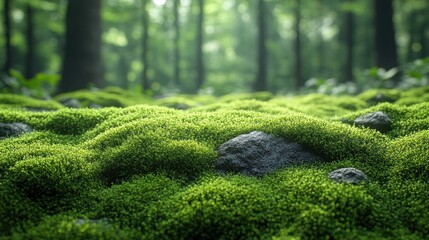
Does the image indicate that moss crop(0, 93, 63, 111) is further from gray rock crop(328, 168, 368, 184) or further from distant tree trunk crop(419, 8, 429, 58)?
distant tree trunk crop(419, 8, 429, 58)

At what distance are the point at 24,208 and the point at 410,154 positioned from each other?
5220 mm

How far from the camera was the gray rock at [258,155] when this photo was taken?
16.9ft

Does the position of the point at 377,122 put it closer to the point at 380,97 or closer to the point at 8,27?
the point at 380,97

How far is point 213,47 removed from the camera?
62.8 meters

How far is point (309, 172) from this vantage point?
486cm

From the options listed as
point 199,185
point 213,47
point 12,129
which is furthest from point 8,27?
point 213,47

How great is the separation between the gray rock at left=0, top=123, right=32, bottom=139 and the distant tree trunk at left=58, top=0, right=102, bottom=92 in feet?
26.9

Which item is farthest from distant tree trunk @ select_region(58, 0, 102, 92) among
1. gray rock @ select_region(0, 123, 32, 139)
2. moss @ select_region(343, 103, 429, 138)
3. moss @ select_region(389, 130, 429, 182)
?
moss @ select_region(389, 130, 429, 182)

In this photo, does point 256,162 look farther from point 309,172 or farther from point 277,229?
point 277,229

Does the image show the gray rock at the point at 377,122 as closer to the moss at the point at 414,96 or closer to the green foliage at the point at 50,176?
the moss at the point at 414,96

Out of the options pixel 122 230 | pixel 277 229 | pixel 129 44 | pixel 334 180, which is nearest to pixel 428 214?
pixel 334 180

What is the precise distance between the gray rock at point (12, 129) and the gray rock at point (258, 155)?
3.71 m

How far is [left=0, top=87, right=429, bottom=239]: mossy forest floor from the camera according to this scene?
12.7 feet

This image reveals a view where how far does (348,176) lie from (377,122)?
2339mm
